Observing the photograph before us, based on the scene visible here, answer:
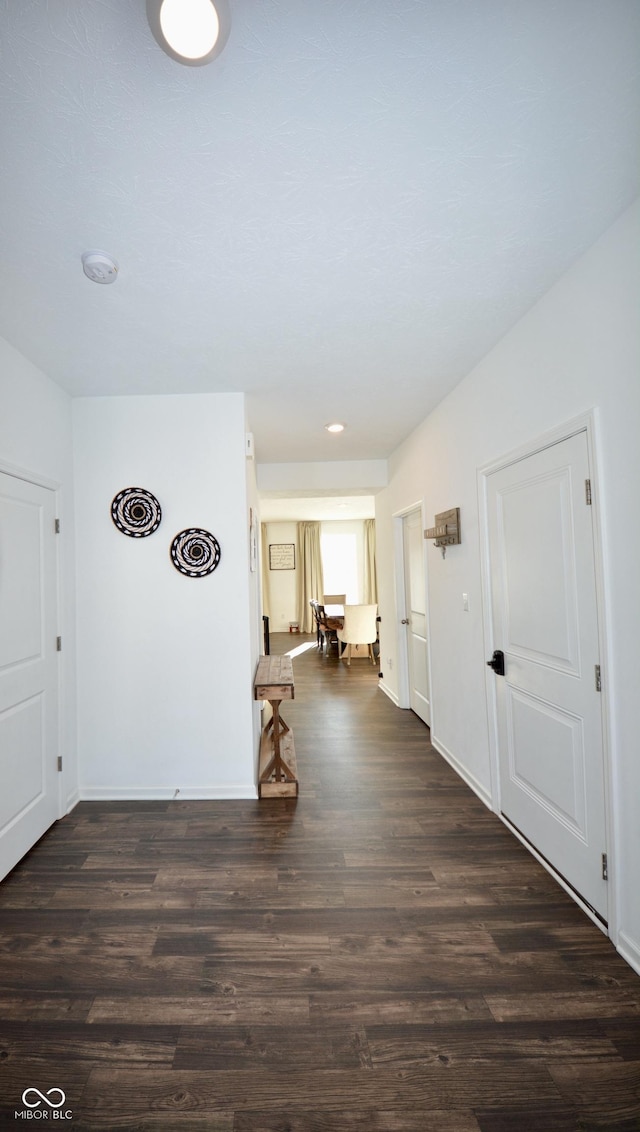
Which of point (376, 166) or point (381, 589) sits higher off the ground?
point (376, 166)

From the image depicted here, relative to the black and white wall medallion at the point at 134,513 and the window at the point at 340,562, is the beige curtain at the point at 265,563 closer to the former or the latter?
the window at the point at 340,562

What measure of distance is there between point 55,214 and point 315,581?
31.2 feet

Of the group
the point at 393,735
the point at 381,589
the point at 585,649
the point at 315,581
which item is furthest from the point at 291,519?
the point at 585,649

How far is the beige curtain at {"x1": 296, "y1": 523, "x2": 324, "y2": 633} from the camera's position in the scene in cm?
1085

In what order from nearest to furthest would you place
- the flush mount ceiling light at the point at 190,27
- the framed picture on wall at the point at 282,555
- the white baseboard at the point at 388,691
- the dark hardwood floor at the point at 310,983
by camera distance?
the flush mount ceiling light at the point at 190,27, the dark hardwood floor at the point at 310,983, the white baseboard at the point at 388,691, the framed picture on wall at the point at 282,555

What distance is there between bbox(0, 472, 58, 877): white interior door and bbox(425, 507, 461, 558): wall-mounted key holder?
99.7 inches

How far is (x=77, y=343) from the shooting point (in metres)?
2.40

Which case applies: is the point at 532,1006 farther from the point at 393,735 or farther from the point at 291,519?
the point at 291,519

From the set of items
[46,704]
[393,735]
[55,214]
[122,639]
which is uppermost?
[55,214]

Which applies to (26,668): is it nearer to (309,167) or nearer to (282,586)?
(309,167)

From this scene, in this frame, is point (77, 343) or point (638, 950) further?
point (77, 343)

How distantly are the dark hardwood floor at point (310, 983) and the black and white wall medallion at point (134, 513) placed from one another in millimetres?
1814

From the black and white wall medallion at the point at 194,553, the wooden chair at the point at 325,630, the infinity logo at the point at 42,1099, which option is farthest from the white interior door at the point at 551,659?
the wooden chair at the point at 325,630

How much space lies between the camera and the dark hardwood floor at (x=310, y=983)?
1285 millimetres
